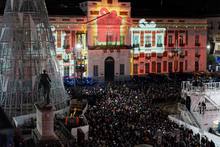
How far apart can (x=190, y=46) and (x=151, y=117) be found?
115 feet

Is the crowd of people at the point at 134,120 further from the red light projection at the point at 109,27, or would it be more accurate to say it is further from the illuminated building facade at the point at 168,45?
the illuminated building facade at the point at 168,45


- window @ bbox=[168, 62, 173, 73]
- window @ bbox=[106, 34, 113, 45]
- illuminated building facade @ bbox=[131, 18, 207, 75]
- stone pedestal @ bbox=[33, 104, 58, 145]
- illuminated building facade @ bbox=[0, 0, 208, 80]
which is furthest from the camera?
window @ bbox=[168, 62, 173, 73]

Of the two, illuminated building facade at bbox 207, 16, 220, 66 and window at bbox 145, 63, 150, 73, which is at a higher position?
illuminated building facade at bbox 207, 16, 220, 66

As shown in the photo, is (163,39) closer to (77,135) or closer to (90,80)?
(90,80)

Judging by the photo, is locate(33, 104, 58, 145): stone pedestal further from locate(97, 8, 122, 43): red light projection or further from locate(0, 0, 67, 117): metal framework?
locate(97, 8, 122, 43): red light projection

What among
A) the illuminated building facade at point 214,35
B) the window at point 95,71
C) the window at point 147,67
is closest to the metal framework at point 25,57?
the window at point 95,71

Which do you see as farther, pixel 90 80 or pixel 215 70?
pixel 215 70

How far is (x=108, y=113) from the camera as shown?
36406 millimetres

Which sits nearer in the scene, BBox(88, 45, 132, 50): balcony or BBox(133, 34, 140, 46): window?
BBox(88, 45, 132, 50): balcony

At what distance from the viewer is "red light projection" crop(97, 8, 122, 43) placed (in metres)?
62.5

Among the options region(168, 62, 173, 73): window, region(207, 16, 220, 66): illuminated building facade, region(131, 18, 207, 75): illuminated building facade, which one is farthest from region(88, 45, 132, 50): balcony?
region(207, 16, 220, 66): illuminated building facade

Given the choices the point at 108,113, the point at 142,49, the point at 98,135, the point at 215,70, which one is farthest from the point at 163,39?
the point at 98,135

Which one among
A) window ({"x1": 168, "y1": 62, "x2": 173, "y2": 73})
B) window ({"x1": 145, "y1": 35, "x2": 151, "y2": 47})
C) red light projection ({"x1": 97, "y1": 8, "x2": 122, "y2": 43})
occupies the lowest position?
window ({"x1": 168, "y1": 62, "x2": 173, "y2": 73})

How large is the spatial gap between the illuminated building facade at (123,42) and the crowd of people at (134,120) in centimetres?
1211
